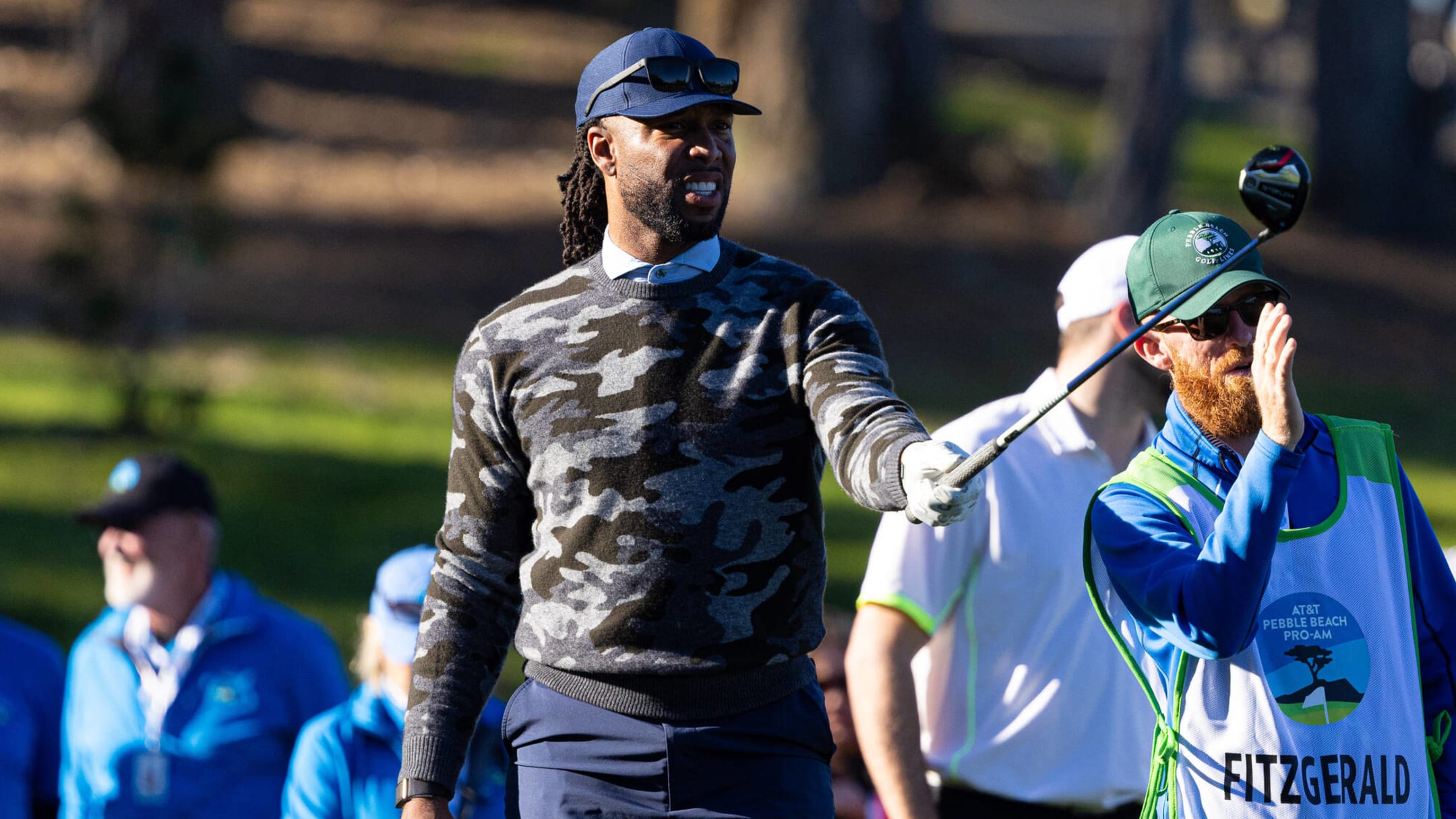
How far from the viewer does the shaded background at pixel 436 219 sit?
1320 cm

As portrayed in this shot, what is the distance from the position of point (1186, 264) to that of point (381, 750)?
2.61 m

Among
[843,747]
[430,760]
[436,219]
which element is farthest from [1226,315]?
[436,219]

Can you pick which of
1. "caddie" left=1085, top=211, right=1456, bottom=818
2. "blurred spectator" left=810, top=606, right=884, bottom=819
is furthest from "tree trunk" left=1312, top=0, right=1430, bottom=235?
"caddie" left=1085, top=211, right=1456, bottom=818

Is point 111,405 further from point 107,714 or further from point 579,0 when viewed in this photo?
point 579,0

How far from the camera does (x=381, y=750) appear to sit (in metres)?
4.75

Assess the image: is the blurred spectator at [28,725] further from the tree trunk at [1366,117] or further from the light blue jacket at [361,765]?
the tree trunk at [1366,117]

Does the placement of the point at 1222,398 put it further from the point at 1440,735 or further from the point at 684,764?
the point at 684,764

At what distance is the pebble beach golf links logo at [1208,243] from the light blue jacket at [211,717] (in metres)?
3.49

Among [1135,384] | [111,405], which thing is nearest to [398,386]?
[111,405]

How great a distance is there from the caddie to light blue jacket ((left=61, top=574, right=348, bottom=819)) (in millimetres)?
3304

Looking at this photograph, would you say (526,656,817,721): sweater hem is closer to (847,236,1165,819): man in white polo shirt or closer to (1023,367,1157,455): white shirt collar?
(847,236,1165,819): man in white polo shirt

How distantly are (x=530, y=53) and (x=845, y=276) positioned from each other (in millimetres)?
11105

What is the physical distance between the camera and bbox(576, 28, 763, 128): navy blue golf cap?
10.6 ft

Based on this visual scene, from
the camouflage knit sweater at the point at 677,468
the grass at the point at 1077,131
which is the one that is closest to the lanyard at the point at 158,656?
the camouflage knit sweater at the point at 677,468
